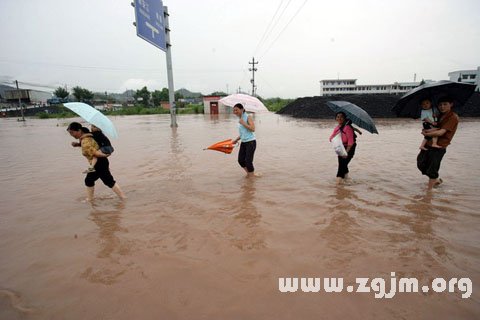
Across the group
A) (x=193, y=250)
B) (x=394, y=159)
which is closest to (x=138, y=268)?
(x=193, y=250)

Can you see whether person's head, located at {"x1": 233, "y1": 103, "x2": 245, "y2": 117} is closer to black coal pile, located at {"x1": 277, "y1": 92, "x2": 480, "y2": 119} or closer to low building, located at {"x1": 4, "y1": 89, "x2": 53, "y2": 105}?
black coal pile, located at {"x1": 277, "y1": 92, "x2": 480, "y2": 119}

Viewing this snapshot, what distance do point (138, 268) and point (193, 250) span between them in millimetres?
604

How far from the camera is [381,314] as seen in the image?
2031 millimetres

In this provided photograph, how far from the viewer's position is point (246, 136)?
548 centimetres

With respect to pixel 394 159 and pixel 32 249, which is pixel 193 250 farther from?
pixel 394 159

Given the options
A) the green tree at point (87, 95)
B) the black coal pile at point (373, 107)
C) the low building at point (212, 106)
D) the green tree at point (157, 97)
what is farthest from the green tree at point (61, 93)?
the black coal pile at point (373, 107)

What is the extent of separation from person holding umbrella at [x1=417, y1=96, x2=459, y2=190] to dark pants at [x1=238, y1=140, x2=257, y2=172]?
9.98 ft

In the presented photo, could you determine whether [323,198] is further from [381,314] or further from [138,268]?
[138,268]

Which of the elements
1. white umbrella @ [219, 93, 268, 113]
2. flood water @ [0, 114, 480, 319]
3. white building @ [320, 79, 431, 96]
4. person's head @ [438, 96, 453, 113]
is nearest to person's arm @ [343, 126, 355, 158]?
flood water @ [0, 114, 480, 319]

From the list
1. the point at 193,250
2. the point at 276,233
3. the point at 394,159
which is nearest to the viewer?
the point at 193,250

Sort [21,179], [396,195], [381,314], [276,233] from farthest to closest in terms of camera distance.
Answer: [21,179] → [396,195] → [276,233] → [381,314]

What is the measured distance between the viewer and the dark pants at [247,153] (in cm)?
551

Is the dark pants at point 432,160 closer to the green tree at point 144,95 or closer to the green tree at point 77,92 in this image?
the green tree at point 77,92

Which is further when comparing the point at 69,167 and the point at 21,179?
the point at 69,167
